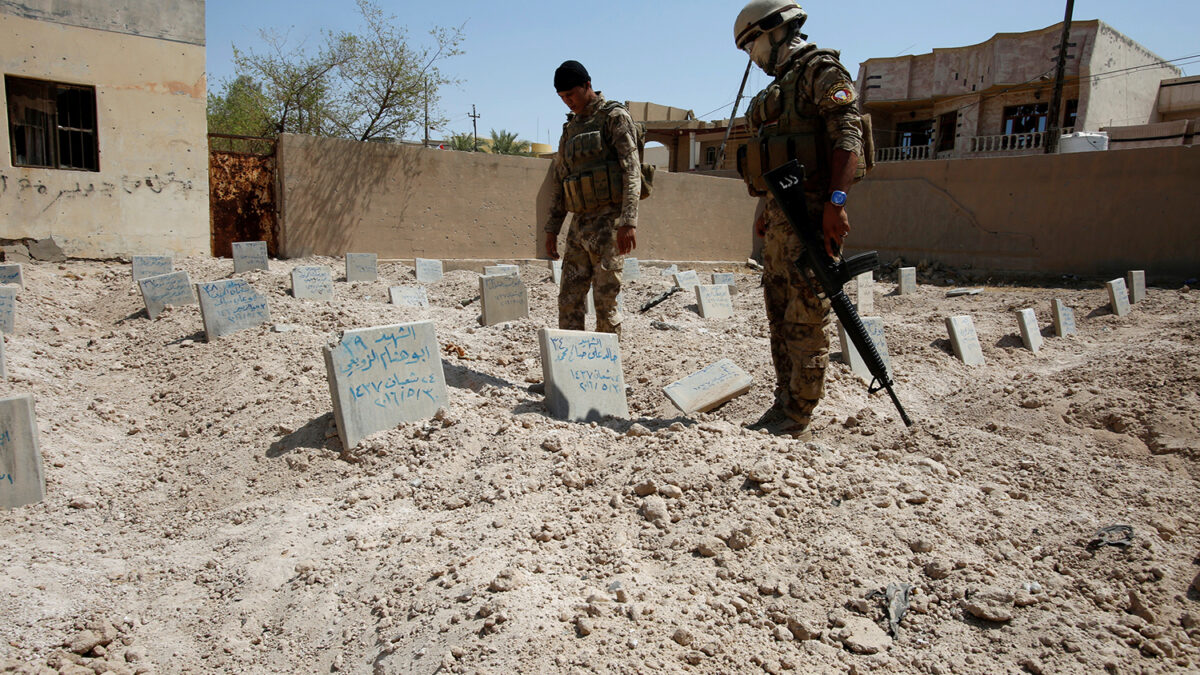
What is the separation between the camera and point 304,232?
388 inches

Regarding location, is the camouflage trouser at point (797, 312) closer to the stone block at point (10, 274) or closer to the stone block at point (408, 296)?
the stone block at point (408, 296)

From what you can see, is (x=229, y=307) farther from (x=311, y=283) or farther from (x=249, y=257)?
(x=249, y=257)

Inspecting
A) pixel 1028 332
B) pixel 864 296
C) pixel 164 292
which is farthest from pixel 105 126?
pixel 1028 332

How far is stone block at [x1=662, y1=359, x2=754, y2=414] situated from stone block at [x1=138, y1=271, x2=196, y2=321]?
14.1ft

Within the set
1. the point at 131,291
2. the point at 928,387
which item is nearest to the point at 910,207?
the point at 928,387

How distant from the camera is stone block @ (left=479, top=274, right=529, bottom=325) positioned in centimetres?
629

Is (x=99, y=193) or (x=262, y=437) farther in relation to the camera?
(x=99, y=193)

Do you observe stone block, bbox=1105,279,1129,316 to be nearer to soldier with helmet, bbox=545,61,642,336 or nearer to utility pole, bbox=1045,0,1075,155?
soldier with helmet, bbox=545,61,642,336

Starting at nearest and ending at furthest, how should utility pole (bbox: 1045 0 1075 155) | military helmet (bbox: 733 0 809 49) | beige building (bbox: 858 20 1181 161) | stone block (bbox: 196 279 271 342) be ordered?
military helmet (bbox: 733 0 809 49), stone block (bbox: 196 279 271 342), utility pole (bbox: 1045 0 1075 155), beige building (bbox: 858 20 1181 161)

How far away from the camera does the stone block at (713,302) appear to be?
300 inches

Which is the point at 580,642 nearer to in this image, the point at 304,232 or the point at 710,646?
the point at 710,646

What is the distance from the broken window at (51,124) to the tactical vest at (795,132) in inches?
342

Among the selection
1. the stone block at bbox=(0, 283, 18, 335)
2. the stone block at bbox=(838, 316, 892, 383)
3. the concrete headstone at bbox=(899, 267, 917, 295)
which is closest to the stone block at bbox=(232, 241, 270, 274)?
the stone block at bbox=(0, 283, 18, 335)

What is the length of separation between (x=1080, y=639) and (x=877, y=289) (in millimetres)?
9751
